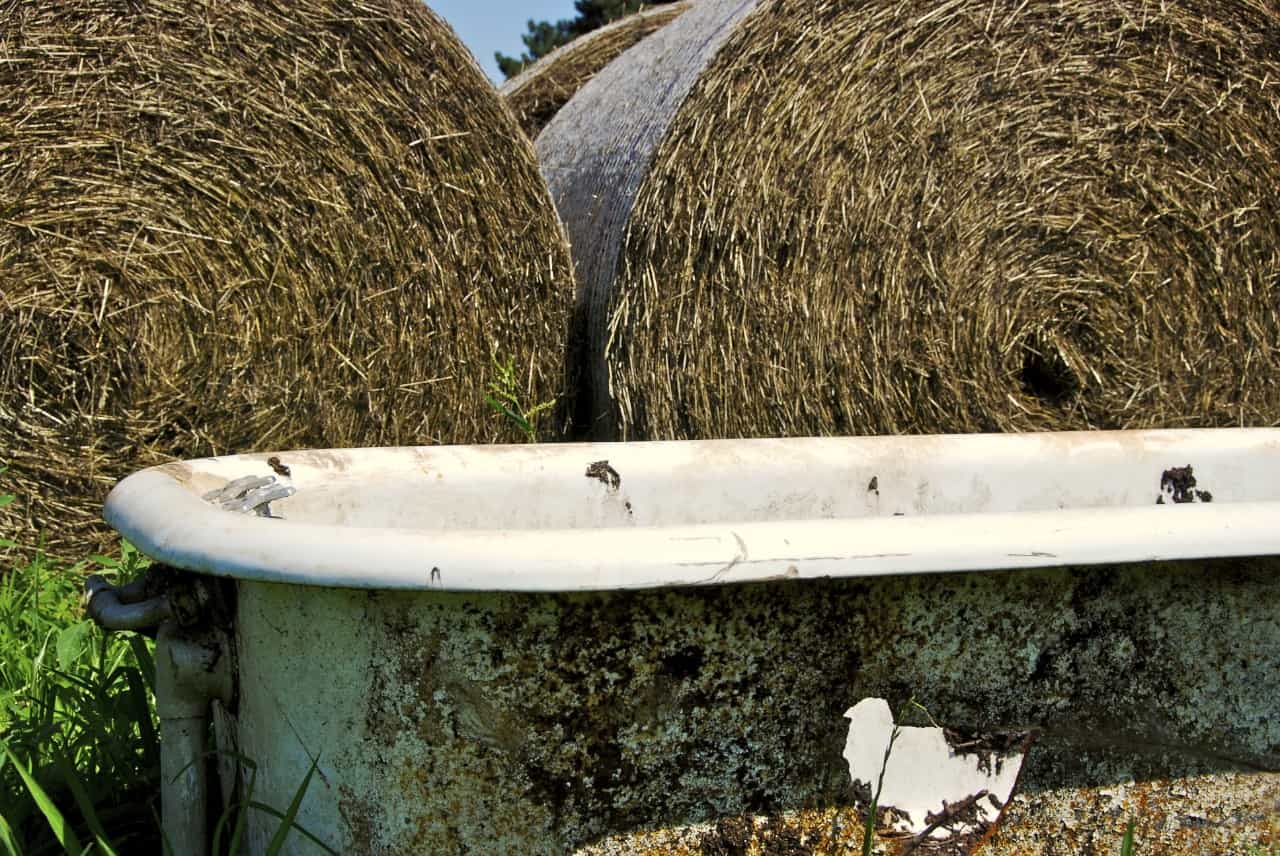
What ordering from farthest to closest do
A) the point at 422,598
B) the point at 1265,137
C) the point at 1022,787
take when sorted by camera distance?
1. the point at 1265,137
2. the point at 1022,787
3. the point at 422,598

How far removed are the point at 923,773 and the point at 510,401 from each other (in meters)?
1.43

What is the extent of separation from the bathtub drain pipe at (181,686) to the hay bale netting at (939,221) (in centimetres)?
122

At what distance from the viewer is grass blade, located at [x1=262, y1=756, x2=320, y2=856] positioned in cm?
114

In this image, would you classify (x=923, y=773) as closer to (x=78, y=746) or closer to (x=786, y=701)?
(x=786, y=701)

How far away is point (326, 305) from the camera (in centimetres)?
236

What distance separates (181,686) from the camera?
1225 mm

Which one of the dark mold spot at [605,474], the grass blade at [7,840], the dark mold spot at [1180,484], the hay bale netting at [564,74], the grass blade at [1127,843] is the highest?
the hay bale netting at [564,74]

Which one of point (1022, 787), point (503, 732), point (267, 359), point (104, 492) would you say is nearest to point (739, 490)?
point (1022, 787)

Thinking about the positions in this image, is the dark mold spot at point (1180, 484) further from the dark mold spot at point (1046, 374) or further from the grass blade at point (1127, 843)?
the grass blade at point (1127, 843)

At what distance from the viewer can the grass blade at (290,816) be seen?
3.74ft

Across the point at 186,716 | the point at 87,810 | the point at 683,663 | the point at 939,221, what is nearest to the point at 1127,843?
the point at 683,663

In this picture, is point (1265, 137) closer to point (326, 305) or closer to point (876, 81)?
point (876, 81)

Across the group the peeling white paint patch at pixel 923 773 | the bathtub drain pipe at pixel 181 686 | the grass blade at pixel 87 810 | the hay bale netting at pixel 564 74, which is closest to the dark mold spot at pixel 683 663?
the peeling white paint patch at pixel 923 773

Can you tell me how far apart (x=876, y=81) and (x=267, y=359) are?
1.22 metres
